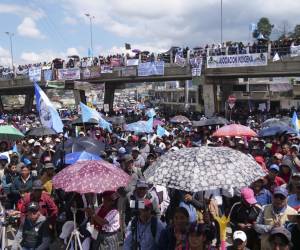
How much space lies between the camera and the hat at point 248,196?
615cm

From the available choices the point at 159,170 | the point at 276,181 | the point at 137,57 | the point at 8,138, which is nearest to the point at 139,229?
the point at 159,170

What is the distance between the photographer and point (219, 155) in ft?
16.2

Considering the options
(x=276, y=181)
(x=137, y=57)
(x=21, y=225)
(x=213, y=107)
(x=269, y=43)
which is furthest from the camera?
(x=137, y=57)

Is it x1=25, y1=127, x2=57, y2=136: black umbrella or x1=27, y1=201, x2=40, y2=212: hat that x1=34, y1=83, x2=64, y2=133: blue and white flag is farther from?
x1=27, y1=201, x2=40, y2=212: hat

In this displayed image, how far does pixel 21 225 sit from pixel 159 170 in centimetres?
201

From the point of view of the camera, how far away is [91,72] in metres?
34.8

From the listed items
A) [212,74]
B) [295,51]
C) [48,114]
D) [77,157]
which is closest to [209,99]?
[212,74]

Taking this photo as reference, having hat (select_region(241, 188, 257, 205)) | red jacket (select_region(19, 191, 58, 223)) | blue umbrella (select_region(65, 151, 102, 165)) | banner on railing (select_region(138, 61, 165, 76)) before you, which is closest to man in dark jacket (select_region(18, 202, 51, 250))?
red jacket (select_region(19, 191, 58, 223))

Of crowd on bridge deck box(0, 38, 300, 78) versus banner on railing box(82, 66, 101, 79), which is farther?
banner on railing box(82, 66, 101, 79)

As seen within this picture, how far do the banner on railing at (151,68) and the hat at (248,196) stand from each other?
24.5m

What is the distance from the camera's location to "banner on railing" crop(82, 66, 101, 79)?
34406 millimetres

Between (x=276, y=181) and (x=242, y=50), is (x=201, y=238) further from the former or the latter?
(x=242, y=50)

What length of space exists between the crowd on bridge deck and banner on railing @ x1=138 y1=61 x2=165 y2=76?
898 millimetres

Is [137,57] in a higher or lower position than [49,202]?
higher
